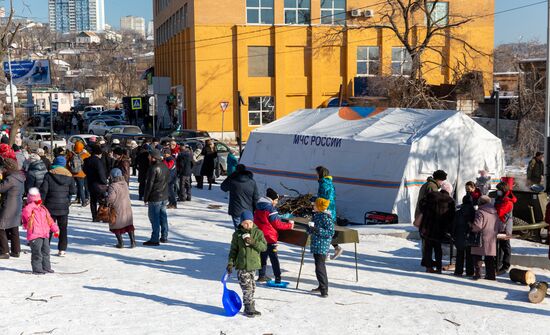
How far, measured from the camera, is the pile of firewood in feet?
56.2

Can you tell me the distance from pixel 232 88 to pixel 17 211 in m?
33.4

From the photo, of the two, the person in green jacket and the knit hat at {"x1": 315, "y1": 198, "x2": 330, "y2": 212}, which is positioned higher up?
the knit hat at {"x1": 315, "y1": 198, "x2": 330, "y2": 212}

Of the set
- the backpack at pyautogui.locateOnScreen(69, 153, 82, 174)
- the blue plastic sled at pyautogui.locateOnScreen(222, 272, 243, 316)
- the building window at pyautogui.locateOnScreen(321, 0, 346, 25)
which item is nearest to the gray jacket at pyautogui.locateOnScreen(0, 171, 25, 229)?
the blue plastic sled at pyautogui.locateOnScreen(222, 272, 243, 316)

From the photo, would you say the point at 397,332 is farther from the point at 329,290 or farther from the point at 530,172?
the point at 530,172

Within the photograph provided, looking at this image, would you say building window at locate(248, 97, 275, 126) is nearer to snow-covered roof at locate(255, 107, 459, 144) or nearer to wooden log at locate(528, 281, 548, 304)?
snow-covered roof at locate(255, 107, 459, 144)

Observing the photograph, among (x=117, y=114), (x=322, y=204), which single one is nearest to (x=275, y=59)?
(x=117, y=114)

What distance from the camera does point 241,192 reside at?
37.0ft

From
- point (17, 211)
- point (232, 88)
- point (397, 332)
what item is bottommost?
point (397, 332)

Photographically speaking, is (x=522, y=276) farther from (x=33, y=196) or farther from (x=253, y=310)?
(x=33, y=196)

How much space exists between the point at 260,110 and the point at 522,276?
34818 millimetres

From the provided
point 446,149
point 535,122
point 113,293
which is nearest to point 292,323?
point 113,293

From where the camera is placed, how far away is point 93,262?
11.7 m

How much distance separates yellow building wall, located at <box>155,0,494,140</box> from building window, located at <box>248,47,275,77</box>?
39 cm

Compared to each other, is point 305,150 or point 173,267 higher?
point 305,150
